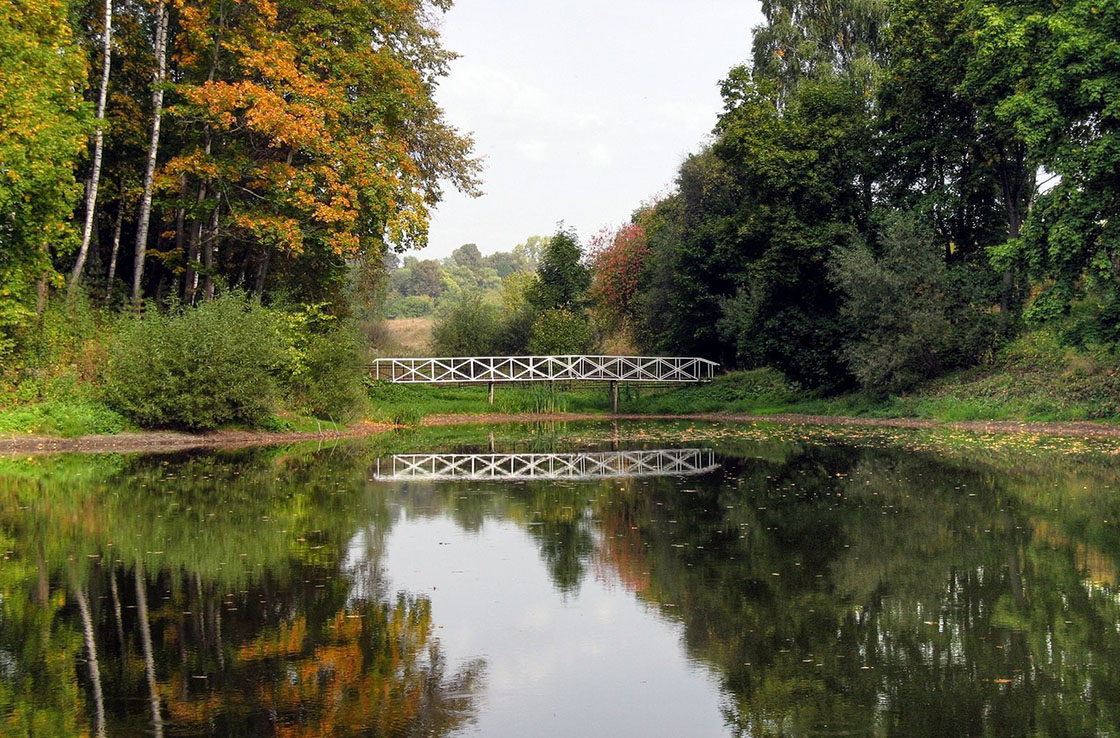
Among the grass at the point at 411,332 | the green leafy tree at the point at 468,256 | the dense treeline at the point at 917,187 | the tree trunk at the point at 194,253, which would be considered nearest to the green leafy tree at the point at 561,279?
the dense treeline at the point at 917,187

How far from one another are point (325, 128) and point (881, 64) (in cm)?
2713

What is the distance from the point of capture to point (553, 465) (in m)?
21.7

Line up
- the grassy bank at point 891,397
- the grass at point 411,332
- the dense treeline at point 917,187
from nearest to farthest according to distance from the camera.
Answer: the dense treeline at point 917,187, the grassy bank at point 891,397, the grass at point 411,332

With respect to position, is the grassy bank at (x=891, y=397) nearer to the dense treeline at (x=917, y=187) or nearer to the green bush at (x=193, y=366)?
the dense treeline at (x=917, y=187)

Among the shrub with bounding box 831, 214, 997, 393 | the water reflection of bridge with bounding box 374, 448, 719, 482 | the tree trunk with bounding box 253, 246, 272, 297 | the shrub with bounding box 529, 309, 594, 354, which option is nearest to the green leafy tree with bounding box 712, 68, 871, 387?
the shrub with bounding box 831, 214, 997, 393

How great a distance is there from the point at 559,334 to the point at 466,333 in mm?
7175

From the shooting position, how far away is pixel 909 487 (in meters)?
16.0

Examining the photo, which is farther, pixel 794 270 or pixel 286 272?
pixel 794 270

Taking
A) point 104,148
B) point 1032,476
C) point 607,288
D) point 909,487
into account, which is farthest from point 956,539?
point 607,288

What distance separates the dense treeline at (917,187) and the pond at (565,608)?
14.3 meters

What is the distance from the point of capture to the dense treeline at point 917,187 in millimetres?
28031

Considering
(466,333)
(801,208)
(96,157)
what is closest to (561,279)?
(466,333)

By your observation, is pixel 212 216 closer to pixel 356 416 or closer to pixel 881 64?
pixel 356 416

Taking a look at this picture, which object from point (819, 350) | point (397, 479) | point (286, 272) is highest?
point (286, 272)
